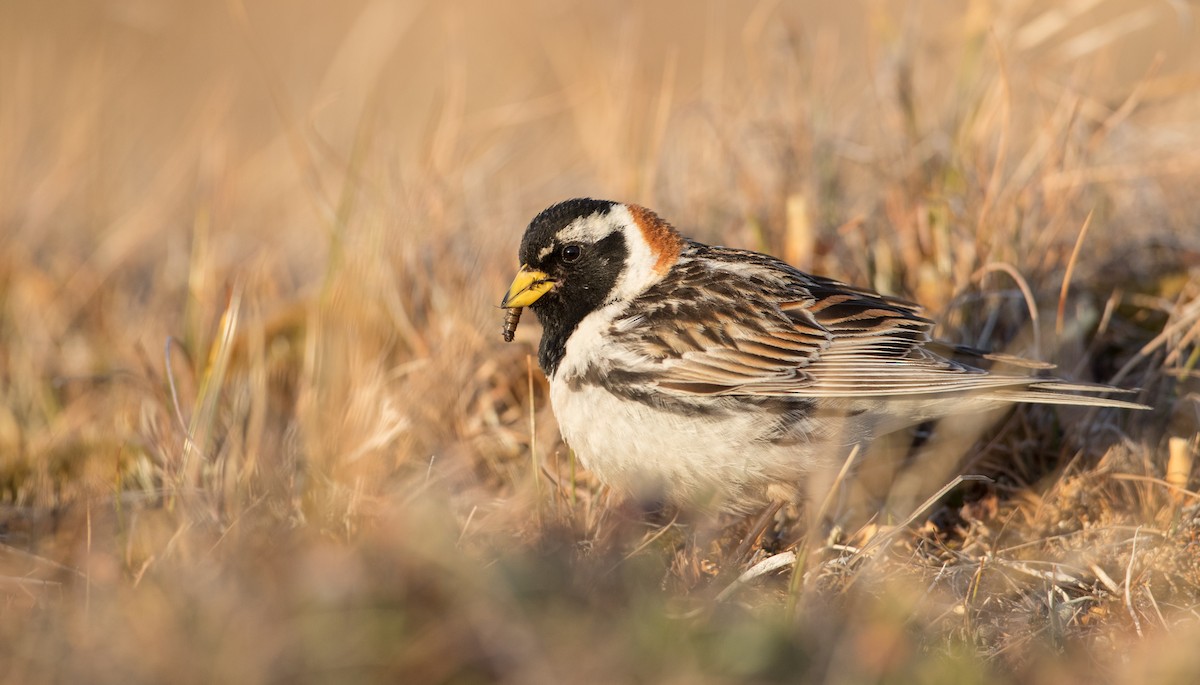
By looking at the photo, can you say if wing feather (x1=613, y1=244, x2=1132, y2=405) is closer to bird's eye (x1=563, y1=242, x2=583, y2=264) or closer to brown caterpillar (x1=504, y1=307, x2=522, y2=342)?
bird's eye (x1=563, y1=242, x2=583, y2=264)

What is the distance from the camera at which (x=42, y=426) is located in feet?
17.7

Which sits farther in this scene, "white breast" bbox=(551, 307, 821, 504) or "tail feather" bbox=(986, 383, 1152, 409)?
"white breast" bbox=(551, 307, 821, 504)

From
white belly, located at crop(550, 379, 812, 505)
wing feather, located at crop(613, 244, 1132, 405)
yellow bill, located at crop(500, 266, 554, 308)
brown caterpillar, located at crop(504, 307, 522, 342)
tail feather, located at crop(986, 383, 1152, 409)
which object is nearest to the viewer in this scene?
tail feather, located at crop(986, 383, 1152, 409)

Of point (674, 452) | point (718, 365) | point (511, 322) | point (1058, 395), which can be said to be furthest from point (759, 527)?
point (511, 322)

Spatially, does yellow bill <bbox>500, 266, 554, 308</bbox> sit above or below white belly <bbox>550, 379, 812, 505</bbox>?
above

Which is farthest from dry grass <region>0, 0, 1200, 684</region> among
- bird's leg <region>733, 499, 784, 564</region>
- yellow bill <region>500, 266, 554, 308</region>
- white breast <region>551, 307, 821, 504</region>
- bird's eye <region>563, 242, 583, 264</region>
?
bird's eye <region>563, 242, 583, 264</region>

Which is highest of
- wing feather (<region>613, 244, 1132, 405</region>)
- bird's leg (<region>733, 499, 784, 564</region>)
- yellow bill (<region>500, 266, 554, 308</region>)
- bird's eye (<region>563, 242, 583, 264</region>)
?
bird's eye (<region>563, 242, 583, 264</region>)

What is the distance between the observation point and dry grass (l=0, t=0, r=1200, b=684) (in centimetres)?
273

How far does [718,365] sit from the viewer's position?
426cm

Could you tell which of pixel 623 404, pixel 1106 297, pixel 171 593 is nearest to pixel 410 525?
pixel 171 593

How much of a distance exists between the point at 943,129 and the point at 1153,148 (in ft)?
4.08

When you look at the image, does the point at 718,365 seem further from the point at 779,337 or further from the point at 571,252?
the point at 571,252

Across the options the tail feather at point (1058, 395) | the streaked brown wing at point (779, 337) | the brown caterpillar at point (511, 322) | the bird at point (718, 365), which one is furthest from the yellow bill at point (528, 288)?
the tail feather at point (1058, 395)

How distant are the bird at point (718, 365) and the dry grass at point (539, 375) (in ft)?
0.81
